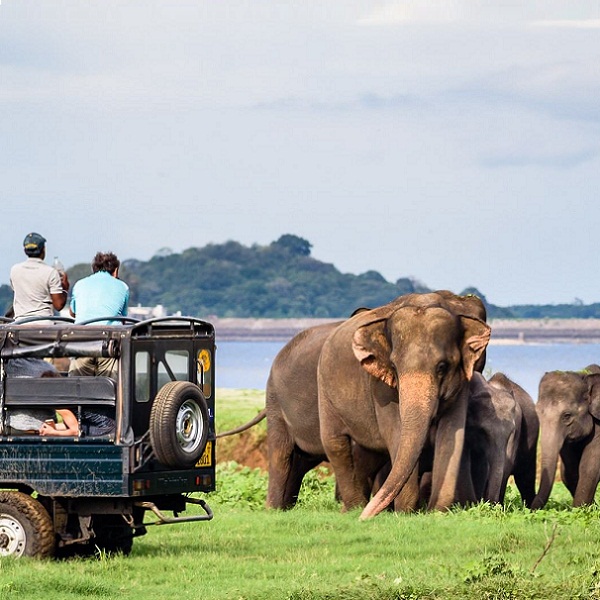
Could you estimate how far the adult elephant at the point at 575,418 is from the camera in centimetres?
2322

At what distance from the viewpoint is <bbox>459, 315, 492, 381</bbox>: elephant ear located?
58.7 ft

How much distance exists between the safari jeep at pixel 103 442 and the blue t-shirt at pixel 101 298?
71 centimetres

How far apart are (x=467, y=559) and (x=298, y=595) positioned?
252 cm

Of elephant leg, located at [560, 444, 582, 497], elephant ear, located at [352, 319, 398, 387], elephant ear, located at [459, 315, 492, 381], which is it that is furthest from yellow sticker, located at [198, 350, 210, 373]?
elephant leg, located at [560, 444, 582, 497]

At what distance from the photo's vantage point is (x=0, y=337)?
13852 millimetres

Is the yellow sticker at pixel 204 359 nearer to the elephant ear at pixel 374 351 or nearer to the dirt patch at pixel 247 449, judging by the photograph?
the elephant ear at pixel 374 351

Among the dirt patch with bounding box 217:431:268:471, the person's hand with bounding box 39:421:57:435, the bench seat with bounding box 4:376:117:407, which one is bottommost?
the dirt patch with bounding box 217:431:268:471

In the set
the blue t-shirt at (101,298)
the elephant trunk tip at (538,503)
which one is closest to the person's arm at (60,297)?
the blue t-shirt at (101,298)

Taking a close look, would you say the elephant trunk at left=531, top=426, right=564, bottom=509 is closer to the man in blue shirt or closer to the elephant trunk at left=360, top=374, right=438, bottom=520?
the elephant trunk at left=360, top=374, right=438, bottom=520

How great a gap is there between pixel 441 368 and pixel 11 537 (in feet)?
18.9

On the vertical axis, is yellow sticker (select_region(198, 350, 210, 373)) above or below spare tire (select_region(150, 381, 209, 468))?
above

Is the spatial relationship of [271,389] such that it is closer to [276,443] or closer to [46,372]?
[276,443]

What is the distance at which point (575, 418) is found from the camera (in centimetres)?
2330

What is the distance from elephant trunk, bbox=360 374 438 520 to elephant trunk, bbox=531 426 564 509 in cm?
482
